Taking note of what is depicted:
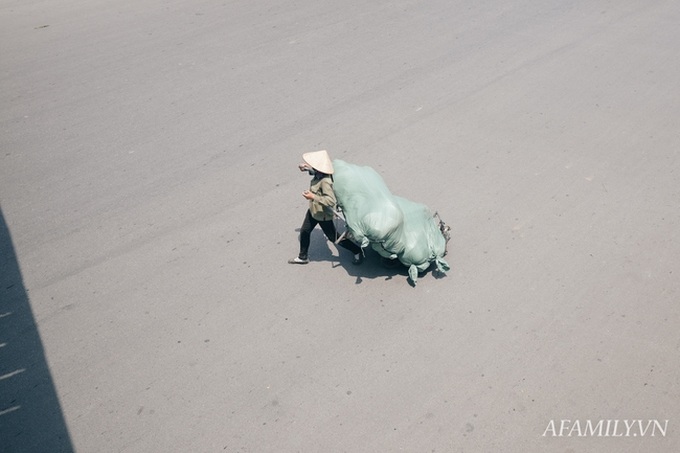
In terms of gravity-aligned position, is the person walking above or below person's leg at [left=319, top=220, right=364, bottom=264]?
above

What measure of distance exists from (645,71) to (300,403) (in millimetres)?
8045

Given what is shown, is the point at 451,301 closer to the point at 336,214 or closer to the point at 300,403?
the point at 336,214

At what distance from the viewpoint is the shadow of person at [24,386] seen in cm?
453

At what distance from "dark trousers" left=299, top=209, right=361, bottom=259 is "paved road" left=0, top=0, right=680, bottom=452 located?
9.5 inches

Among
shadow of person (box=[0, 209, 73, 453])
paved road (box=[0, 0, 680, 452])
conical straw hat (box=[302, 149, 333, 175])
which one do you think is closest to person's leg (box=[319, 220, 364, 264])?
paved road (box=[0, 0, 680, 452])

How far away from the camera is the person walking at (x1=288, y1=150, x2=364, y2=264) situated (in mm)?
5668

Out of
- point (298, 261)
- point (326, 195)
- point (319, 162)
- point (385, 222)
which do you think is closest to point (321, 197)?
point (326, 195)

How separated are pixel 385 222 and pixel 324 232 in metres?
0.75

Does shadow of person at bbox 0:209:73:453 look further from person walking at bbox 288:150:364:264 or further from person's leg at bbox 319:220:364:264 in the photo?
person's leg at bbox 319:220:364:264

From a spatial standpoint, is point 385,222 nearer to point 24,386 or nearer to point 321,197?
point 321,197

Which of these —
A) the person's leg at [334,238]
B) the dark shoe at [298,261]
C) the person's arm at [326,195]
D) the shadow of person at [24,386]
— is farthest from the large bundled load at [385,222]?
the shadow of person at [24,386]

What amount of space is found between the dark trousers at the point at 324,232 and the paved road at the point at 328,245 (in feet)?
0.79

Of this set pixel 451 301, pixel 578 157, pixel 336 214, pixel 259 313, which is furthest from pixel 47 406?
pixel 578 157

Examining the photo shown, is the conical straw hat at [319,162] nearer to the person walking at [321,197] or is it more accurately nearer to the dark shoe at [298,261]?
the person walking at [321,197]
